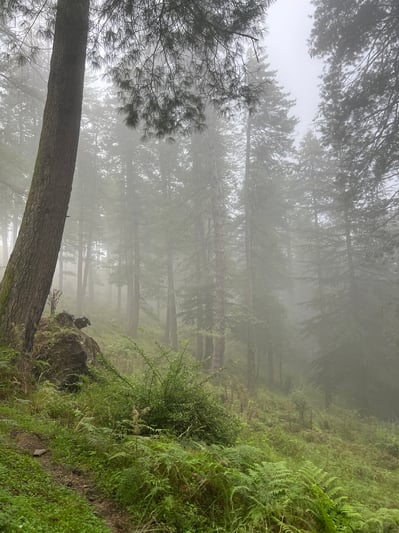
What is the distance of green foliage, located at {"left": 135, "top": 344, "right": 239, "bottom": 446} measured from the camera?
12.3ft

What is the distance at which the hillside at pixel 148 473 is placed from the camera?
217 cm

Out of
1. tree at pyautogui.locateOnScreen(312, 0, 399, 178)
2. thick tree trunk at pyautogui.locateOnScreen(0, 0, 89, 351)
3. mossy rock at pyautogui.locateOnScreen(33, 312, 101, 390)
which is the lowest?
mossy rock at pyautogui.locateOnScreen(33, 312, 101, 390)

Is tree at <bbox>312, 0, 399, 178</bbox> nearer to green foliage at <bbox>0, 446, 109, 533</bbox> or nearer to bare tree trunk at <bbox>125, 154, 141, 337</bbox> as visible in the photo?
green foliage at <bbox>0, 446, 109, 533</bbox>

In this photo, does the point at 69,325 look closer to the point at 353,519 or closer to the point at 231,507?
the point at 231,507

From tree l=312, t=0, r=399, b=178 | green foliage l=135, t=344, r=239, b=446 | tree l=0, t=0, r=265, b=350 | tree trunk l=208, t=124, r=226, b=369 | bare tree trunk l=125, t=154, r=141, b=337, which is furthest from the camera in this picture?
bare tree trunk l=125, t=154, r=141, b=337

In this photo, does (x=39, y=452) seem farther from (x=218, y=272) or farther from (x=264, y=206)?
(x=264, y=206)

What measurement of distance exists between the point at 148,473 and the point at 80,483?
0.63 m

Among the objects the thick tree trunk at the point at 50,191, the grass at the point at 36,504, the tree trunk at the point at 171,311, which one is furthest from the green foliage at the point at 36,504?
the tree trunk at the point at 171,311

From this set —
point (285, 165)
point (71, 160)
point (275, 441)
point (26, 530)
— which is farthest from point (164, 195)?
point (26, 530)

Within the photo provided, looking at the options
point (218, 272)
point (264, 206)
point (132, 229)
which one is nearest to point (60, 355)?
point (218, 272)

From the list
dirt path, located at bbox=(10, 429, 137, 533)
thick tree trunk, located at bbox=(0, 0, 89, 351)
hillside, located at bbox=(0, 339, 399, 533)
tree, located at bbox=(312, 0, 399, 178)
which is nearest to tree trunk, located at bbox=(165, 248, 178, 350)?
tree, located at bbox=(312, 0, 399, 178)

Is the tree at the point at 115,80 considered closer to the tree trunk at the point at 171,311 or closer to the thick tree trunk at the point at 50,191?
the thick tree trunk at the point at 50,191

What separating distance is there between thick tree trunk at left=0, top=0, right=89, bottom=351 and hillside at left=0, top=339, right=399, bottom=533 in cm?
110

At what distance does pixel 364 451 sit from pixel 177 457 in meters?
8.82
